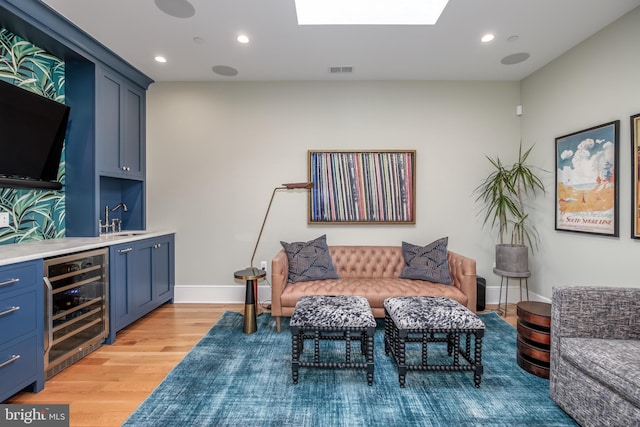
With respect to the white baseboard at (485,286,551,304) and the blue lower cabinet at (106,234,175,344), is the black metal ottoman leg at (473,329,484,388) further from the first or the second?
the blue lower cabinet at (106,234,175,344)

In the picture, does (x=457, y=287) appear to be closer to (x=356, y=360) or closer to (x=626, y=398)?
(x=356, y=360)

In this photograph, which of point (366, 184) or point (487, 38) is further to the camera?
point (366, 184)

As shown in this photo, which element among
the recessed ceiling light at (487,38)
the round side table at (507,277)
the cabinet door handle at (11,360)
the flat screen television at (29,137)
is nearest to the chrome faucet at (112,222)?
the flat screen television at (29,137)

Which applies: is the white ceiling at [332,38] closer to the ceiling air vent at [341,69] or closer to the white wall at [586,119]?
the ceiling air vent at [341,69]

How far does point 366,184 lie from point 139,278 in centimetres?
276

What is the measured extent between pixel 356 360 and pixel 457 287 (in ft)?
4.55

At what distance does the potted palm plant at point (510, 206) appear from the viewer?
328 centimetres

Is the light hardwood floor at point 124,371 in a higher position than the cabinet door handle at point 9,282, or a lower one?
lower

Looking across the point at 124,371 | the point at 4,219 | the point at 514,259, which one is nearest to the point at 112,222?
the point at 4,219

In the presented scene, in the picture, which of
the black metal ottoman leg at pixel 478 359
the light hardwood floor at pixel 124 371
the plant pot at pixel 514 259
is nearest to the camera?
the light hardwood floor at pixel 124 371

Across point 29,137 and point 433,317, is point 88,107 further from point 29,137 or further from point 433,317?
point 433,317

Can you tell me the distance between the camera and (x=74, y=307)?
239 cm

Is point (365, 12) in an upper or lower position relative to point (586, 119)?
upper

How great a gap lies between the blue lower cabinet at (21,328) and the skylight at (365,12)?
2.80m
